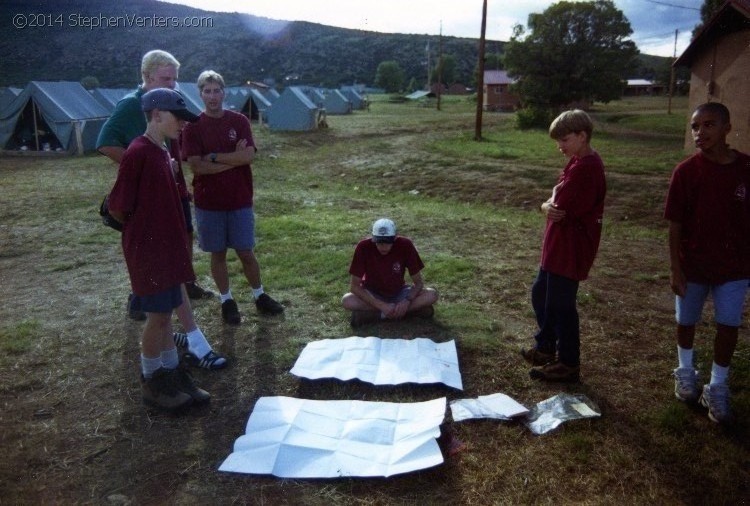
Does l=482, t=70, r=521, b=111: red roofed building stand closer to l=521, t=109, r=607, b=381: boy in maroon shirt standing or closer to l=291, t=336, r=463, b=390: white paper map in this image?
l=291, t=336, r=463, b=390: white paper map

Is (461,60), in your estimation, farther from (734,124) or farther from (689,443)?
(689,443)

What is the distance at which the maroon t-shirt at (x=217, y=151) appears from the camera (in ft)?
14.3

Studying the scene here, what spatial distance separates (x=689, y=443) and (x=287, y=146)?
1742 cm

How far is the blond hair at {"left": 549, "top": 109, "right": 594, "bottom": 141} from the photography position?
3.18 meters

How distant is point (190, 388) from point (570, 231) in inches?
97.6

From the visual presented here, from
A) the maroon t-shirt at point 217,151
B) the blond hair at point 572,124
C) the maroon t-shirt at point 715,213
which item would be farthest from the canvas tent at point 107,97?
the maroon t-shirt at point 715,213

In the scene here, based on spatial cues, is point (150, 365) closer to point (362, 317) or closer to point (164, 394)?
point (164, 394)

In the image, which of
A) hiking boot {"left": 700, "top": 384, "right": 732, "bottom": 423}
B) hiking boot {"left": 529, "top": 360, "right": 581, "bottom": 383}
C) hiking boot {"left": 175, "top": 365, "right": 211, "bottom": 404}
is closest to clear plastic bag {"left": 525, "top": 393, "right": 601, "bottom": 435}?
hiking boot {"left": 529, "top": 360, "right": 581, "bottom": 383}

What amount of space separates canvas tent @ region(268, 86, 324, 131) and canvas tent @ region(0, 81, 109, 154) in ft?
27.6

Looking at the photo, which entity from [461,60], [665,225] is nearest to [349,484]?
[665,225]

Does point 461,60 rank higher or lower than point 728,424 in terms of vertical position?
higher

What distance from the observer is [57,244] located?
726cm

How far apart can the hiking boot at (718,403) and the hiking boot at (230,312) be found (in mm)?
3362

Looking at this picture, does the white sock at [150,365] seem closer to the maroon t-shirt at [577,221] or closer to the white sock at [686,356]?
the maroon t-shirt at [577,221]
